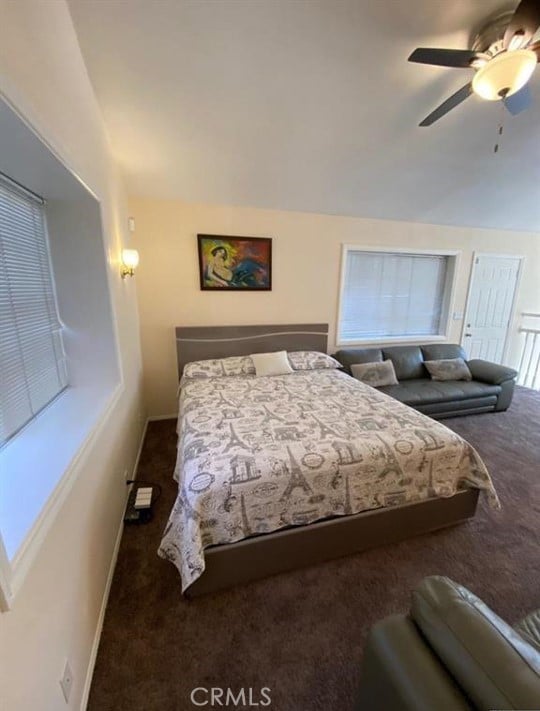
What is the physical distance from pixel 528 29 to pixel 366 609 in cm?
281

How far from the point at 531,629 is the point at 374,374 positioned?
272 cm

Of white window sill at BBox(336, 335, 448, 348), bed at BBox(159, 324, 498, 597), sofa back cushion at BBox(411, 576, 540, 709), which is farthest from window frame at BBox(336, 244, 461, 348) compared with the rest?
sofa back cushion at BBox(411, 576, 540, 709)

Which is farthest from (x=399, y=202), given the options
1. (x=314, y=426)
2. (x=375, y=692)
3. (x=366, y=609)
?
(x=375, y=692)

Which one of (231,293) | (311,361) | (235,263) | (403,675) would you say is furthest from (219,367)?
(403,675)

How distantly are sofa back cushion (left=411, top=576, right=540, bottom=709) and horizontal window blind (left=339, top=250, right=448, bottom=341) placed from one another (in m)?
3.47

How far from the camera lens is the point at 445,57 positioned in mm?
1537

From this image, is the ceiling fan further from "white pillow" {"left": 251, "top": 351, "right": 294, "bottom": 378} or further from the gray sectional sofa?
the gray sectional sofa

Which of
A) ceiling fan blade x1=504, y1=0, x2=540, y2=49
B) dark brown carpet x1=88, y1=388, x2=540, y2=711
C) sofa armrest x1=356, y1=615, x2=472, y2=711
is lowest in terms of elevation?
dark brown carpet x1=88, y1=388, x2=540, y2=711

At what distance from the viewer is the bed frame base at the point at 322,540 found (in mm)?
1565

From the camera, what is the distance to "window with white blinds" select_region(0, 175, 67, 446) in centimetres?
139

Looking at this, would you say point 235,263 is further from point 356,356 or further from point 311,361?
point 356,356

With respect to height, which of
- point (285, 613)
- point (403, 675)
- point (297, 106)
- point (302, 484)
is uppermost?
point (297, 106)

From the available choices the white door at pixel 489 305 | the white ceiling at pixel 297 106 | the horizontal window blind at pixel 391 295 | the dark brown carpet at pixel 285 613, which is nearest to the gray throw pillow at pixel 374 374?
the horizontal window blind at pixel 391 295

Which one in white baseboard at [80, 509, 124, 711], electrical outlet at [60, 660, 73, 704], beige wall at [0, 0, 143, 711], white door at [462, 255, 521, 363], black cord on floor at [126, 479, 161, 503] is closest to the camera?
beige wall at [0, 0, 143, 711]
